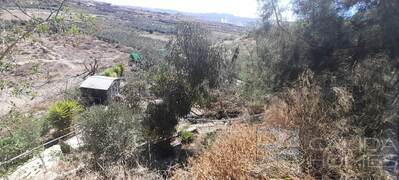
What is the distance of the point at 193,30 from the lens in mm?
18500

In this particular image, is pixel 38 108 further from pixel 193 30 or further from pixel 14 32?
pixel 14 32

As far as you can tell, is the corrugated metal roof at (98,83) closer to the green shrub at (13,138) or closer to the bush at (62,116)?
the bush at (62,116)

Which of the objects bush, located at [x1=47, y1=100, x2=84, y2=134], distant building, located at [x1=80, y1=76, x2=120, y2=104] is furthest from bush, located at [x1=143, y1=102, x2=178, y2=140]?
distant building, located at [x1=80, y1=76, x2=120, y2=104]

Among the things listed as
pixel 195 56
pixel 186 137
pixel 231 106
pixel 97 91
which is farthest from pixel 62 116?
pixel 231 106

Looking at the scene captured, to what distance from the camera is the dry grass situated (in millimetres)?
5430

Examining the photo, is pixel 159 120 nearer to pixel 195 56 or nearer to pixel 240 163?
pixel 195 56

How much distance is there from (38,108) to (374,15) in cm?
1968

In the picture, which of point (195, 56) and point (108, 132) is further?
point (195, 56)

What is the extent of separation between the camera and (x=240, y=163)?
578 cm

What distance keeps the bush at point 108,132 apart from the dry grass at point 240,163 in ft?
17.3

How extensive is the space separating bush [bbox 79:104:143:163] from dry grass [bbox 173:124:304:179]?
526 cm

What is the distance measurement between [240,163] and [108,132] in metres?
6.89

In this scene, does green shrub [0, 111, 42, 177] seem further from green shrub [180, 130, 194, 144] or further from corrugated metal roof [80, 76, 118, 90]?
corrugated metal roof [80, 76, 118, 90]

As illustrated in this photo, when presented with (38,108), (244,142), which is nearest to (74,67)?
(38,108)
